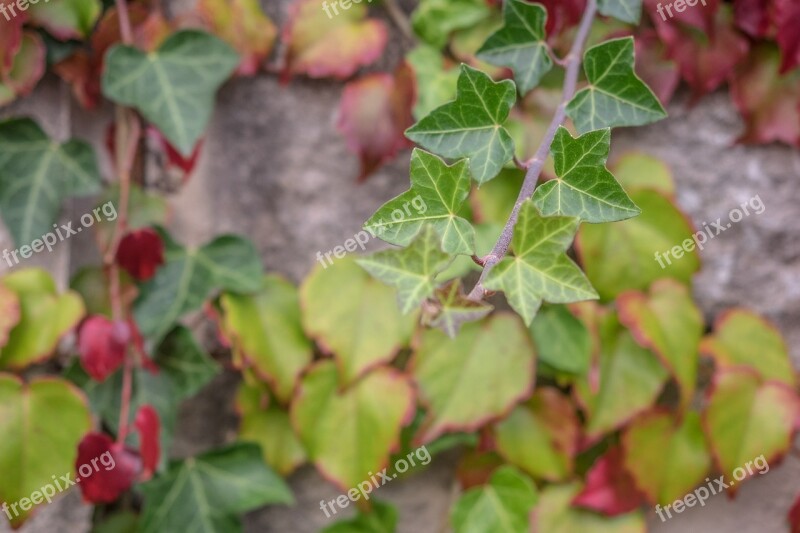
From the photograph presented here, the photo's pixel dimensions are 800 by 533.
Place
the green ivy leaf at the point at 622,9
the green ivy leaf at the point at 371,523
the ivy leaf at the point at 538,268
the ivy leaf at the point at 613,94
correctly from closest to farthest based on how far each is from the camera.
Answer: the ivy leaf at the point at 538,268, the ivy leaf at the point at 613,94, the green ivy leaf at the point at 622,9, the green ivy leaf at the point at 371,523

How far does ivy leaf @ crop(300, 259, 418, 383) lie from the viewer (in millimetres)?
849

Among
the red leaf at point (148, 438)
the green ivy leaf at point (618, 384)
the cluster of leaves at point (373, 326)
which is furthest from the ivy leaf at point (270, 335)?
the green ivy leaf at point (618, 384)

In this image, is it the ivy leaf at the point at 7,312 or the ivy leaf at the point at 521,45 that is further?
the ivy leaf at the point at 7,312

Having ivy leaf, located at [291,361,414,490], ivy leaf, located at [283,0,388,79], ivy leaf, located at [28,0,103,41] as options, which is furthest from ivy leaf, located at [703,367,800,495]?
ivy leaf, located at [28,0,103,41]

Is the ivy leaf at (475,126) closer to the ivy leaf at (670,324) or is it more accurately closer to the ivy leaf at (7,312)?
the ivy leaf at (670,324)

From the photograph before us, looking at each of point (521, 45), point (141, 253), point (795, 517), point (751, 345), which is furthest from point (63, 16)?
point (795, 517)

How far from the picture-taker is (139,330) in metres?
0.88

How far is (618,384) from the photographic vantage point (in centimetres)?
88

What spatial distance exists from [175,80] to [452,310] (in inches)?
21.7

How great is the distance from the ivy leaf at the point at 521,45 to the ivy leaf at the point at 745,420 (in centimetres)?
42

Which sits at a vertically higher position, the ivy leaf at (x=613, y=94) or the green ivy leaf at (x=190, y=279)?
the ivy leaf at (x=613, y=94)

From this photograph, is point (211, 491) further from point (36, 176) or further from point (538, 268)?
point (538, 268)

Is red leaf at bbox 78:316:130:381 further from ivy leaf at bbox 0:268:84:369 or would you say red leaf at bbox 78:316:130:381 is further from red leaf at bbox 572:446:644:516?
red leaf at bbox 572:446:644:516

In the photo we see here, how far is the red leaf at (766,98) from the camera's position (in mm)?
875
